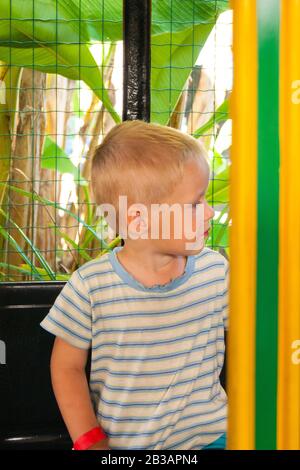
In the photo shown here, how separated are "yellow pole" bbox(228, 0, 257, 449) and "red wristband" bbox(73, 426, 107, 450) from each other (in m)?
0.38

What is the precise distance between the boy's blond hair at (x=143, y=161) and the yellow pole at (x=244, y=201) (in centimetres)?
33

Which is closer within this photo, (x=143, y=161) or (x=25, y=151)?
(x=143, y=161)

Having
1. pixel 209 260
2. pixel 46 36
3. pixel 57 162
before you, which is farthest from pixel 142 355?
pixel 57 162

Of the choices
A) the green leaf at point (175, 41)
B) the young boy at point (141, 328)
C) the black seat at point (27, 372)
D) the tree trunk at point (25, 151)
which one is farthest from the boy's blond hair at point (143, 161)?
the tree trunk at point (25, 151)

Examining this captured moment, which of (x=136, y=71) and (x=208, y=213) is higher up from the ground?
(x=136, y=71)

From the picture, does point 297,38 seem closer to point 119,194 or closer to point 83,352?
point 119,194

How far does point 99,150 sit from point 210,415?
0.35 meters

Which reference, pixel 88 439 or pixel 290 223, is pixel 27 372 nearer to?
pixel 88 439

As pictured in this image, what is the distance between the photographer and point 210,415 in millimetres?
1002

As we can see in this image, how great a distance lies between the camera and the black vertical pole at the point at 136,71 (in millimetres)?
1284

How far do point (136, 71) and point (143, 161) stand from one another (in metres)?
0.38

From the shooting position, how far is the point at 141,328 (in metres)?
1.00

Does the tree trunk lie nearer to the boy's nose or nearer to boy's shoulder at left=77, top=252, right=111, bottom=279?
boy's shoulder at left=77, top=252, right=111, bottom=279

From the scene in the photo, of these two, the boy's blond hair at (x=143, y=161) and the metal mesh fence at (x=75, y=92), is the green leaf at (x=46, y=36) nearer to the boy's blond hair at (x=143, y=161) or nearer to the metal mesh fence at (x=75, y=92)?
the metal mesh fence at (x=75, y=92)
